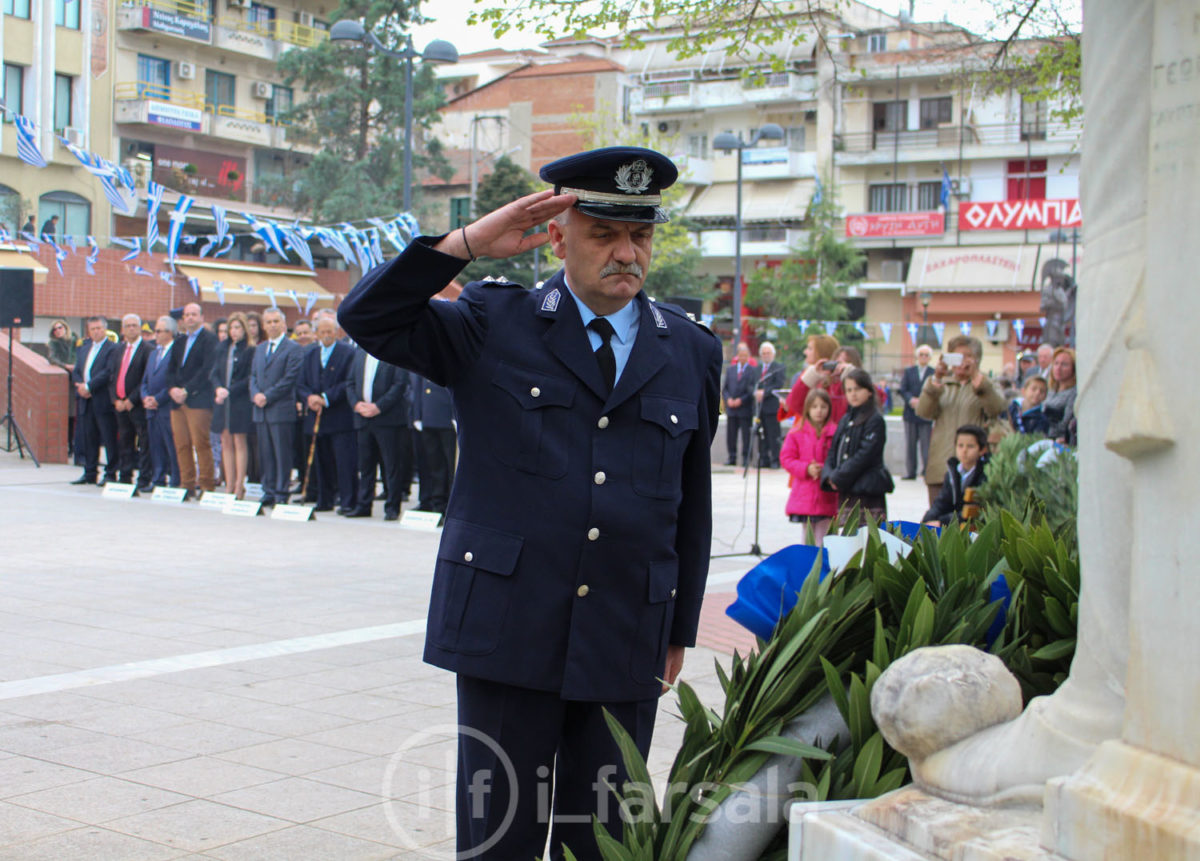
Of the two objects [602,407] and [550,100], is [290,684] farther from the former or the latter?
[550,100]

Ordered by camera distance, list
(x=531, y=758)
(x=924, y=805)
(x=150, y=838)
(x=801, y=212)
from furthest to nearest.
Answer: (x=801, y=212)
(x=150, y=838)
(x=531, y=758)
(x=924, y=805)

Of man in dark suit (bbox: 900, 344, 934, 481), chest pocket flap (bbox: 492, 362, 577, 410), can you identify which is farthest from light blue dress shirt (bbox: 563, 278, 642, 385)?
man in dark suit (bbox: 900, 344, 934, 481)

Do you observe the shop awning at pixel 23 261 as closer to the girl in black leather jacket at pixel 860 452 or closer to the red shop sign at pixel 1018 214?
the girl in black leather jacket at pixel 860 452

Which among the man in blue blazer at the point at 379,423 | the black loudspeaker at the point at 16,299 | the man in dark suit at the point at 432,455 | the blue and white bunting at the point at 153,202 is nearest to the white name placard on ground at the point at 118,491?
the man in blue blazer at the point at 379,423

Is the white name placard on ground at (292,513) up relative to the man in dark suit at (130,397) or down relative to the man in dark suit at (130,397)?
down

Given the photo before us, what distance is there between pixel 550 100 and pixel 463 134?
5.26 metres

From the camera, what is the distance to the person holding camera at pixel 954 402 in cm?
1082

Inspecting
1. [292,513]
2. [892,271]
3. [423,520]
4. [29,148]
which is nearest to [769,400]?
[423,520]

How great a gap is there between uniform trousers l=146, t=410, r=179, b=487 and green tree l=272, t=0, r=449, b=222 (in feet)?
113

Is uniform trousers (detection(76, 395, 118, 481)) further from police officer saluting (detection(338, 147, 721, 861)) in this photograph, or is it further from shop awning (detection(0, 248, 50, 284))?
shop awning (detection(0, 248, 50, 284))

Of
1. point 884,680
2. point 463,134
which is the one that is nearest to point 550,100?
point 463,134

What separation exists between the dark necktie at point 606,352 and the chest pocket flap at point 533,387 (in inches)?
3.9

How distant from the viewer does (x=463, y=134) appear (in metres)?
67.9

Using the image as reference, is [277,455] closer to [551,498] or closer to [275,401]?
A: [275,401]
